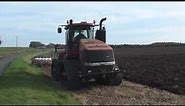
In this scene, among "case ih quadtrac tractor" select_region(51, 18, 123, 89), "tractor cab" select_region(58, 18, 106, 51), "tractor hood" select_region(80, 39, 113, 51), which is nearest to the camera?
"case ih quadtrac tractor" select_region(51, 18, 123, 89)

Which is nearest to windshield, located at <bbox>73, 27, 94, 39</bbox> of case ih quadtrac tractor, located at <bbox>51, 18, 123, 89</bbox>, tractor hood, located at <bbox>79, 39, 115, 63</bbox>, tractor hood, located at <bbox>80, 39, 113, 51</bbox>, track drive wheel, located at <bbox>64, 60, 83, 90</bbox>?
case ih quadtrac tractor, located at <bbox>51, 18, 123, 89</bbox>

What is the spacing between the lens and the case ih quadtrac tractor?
2009cm

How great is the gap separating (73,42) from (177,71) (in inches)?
348

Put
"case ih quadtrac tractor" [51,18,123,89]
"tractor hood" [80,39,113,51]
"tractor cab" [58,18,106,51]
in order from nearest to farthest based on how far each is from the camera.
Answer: "case ih quadtrac tractor" [51,18,123,89] → "tractor hood" [80,39,113,51] → "tractor cab" [58,18,106,51]

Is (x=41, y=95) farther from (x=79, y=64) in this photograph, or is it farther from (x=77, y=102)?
(x=79, y=64)

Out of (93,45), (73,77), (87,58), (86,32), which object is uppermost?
(86,32)

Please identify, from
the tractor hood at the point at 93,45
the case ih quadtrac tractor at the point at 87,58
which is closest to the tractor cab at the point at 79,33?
the case ih quadtrac tractor at the point at 87,58

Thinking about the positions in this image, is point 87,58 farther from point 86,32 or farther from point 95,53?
point 86,32

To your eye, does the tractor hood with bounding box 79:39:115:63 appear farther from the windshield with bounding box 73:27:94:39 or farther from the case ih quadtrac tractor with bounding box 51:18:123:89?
the windshield with bounding box 73:27:94:39

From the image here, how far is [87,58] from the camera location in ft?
66.0

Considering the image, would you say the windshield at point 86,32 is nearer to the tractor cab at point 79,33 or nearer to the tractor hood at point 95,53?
the tractor cab at point 79,33

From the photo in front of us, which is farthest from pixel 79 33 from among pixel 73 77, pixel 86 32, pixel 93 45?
pixel 73 77

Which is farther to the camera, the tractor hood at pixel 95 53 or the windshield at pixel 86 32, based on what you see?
the windshield at pixel 86 32

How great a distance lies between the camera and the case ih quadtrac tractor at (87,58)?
2009 centimetres
